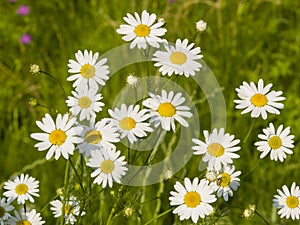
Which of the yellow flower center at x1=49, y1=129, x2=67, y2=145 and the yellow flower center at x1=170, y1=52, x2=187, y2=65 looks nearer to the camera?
the yellow flower center at x1=49, y1=129, x2=67, y2=145

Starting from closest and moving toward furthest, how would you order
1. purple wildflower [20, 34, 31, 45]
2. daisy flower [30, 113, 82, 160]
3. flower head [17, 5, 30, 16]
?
daisy flower [30, 113, 82, 160], purple wildflower [20, 34, 31, 45], flower head [17, 5, 30, 16]

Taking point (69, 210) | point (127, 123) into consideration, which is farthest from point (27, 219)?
point (127, 123)

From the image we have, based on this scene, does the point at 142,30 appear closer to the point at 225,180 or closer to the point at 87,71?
the point at 87,71

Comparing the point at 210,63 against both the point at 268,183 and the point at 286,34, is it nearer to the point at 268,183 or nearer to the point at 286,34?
the point at 286,34

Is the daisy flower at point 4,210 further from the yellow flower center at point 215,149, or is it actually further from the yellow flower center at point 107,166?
the yellow flower center at point 215,149

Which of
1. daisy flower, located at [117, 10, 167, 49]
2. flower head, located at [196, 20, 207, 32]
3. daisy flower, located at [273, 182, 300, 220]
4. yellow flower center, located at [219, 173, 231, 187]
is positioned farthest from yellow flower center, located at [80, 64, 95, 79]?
daisy flower, located at [273, 182, 300, 220]

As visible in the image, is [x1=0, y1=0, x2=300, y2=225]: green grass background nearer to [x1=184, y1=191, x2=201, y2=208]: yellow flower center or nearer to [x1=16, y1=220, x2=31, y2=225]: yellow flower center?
[x1=16, y1=220, x2=31, y2=225]: yellow flower center
